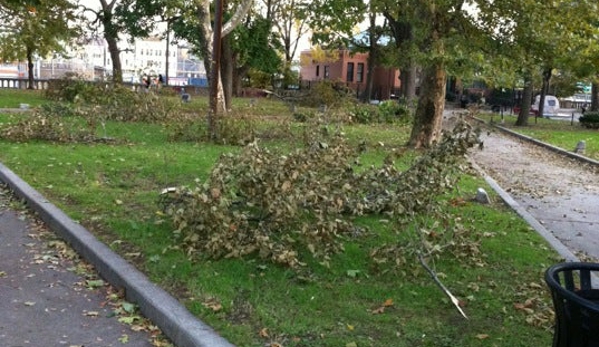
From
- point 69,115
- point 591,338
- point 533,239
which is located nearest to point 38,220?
point 533,239

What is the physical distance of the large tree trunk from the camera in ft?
46.3

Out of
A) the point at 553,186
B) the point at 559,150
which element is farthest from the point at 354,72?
the point at 553,186

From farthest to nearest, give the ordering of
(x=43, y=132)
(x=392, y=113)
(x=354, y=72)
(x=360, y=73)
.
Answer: (x=360, y=73)
(x=354, y=72)
(x=392, y=113)
(x=43, y=132)

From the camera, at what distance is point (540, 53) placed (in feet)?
43.2

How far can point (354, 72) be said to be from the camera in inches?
2512

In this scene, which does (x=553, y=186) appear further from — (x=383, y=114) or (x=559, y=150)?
(x=383, y=114)

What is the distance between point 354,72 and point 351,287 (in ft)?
197

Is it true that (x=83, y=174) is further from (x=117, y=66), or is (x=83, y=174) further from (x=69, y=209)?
(x=117, y=66)

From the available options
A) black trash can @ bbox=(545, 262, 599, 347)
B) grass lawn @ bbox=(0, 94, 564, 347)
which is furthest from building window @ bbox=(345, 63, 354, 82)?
black trash can @ bbox=(545, 262, 599, 347)

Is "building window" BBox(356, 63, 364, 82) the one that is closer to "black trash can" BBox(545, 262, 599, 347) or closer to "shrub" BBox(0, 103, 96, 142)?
"shrub" BBox(0, 103, 96, 142)

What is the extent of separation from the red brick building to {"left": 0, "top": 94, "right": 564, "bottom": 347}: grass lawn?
4808cm

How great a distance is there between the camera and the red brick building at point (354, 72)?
5822 centimetres

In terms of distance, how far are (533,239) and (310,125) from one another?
2928 millimetres

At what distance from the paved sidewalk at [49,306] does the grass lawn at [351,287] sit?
0.48 metres
